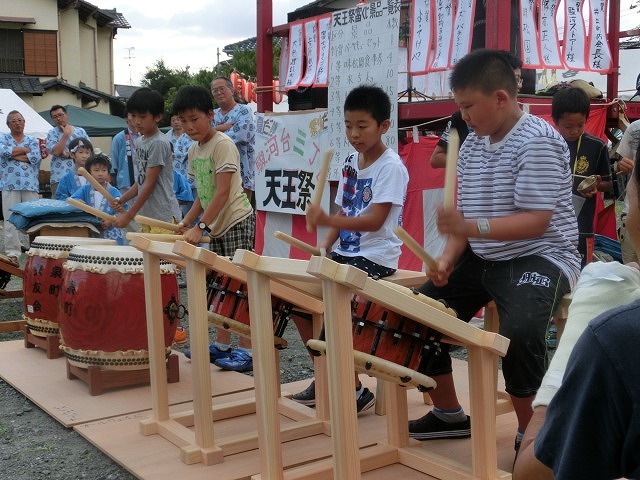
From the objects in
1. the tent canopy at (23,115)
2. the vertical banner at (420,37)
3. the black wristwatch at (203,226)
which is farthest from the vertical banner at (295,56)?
the tent canopy at (23,115)

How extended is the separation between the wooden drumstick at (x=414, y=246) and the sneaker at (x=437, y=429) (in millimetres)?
983

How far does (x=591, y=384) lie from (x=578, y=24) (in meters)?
5.50

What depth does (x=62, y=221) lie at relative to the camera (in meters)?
5.85

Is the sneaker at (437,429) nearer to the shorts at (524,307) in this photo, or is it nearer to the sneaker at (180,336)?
the shorts at (524,307)

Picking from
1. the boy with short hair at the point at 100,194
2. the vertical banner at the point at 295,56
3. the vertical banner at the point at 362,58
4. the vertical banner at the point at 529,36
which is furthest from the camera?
the vertical banner at the point at 295,56

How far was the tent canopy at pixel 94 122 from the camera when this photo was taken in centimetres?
2225

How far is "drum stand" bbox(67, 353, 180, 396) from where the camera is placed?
420 centimetres

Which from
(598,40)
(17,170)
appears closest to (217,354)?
(598,40)

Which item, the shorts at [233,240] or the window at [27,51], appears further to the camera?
the window at [27,51]

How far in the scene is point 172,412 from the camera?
3908 millimetres

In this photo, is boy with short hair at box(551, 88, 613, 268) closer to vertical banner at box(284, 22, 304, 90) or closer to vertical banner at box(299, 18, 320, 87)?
vertical banner at box(299, 18, 320, 87)

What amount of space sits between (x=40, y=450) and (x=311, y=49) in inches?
181

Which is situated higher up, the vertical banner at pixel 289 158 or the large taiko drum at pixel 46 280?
the vertical banner at pixel 289 158

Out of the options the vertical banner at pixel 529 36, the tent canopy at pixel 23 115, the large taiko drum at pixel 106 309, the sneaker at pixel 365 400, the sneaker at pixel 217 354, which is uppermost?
the tent canopy at pixel 23 115
